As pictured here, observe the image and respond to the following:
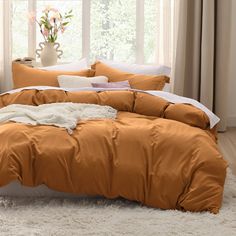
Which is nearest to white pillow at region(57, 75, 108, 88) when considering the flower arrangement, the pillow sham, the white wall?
the pillow sham

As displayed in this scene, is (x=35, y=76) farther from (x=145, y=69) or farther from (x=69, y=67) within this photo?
(x=145, y=69)

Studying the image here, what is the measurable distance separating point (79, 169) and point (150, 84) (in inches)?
64.7

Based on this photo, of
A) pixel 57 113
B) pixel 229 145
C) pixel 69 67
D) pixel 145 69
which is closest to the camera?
pixel 57 113

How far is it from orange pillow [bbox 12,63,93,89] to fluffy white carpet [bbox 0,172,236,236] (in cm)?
163

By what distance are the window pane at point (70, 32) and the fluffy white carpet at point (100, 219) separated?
3.01 metres

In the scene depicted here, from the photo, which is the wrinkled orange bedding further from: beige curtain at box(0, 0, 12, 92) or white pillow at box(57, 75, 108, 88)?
beige curtain at box(0, 0, 12, 92)

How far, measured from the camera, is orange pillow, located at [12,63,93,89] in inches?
187

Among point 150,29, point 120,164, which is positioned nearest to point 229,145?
point 150,29

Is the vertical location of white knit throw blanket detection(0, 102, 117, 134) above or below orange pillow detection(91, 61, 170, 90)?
below

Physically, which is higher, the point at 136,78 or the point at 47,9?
the point at 47,9

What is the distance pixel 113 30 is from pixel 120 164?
3099mm

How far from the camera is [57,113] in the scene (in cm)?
362

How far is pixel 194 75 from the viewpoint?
592 centimetres

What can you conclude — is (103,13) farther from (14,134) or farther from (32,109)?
(14,134)
